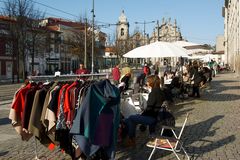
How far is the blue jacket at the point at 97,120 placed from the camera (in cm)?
536

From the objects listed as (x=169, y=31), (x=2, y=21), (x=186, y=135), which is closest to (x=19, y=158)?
(x=186, y=135)

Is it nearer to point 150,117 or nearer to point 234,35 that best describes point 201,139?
point 150,117

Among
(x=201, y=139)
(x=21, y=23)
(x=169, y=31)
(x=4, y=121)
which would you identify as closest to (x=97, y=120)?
(x=201, y=139)

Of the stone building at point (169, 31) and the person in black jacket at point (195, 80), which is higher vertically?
the stone building at point (169, 31)

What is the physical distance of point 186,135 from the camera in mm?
8734

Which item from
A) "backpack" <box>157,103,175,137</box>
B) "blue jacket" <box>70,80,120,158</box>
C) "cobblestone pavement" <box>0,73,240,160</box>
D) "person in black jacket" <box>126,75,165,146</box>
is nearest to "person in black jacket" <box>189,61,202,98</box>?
"cobblestone pavement" <box>0,73,240,160</box>

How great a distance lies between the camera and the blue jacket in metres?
5.36

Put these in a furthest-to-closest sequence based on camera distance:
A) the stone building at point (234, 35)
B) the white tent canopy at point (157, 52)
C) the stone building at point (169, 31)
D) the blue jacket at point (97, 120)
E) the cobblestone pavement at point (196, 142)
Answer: the stone building at point (169, 31), the stone building at point (234, 35), the white tent canopy at point (157, 52), the cobblestone pavement at point (196, 142), the blue jacket at point (97, 120)

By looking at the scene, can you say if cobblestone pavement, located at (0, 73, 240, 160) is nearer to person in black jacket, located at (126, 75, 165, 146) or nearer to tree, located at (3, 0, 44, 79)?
person in black jacket, located at (126, 75, 165, 146)

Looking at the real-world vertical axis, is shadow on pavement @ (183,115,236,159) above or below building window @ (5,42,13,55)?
below

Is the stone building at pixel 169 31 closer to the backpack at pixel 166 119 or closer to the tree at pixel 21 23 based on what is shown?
the tree at pixel 21 23

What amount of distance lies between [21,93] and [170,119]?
2.95m

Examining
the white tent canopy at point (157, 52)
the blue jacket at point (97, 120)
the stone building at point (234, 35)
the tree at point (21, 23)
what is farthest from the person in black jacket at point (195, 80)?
the tree at point (21, 23)

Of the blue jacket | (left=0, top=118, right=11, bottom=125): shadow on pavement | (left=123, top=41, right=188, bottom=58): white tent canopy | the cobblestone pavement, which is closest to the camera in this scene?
the blue jacket
